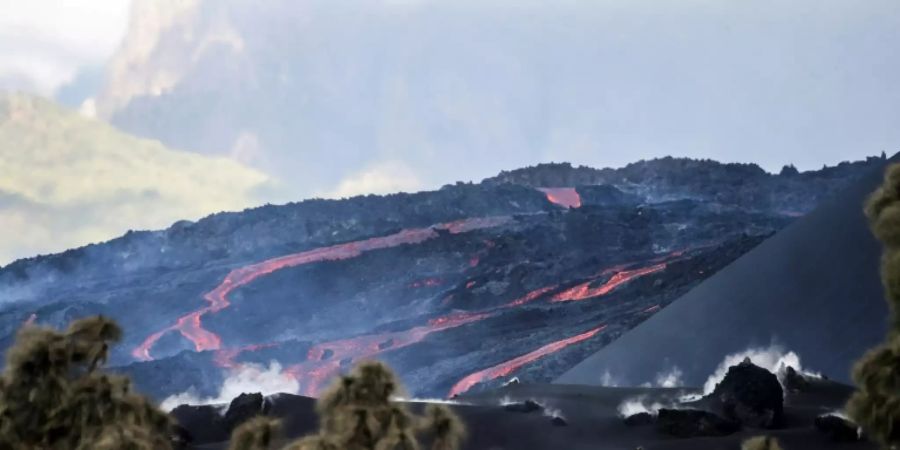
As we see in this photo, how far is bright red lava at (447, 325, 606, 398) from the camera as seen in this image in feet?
235

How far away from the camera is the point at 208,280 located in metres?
98.1

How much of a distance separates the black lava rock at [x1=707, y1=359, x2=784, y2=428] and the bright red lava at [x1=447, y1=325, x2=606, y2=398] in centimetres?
3329

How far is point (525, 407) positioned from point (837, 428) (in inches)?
456

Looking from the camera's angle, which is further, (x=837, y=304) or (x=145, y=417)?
(x=837, y=304)

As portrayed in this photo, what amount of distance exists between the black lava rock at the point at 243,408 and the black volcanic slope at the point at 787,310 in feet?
61.6

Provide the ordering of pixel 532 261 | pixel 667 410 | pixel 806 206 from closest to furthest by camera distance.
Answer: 1. pixel 667 410
2. pixel 532 261
3. pixel 806 206

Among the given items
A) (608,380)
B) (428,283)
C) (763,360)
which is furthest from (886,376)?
(428,283)

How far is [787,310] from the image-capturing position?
51.1m

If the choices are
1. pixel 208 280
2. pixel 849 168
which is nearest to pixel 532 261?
pixel 208 280

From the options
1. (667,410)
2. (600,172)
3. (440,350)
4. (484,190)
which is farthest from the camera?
(600,172)

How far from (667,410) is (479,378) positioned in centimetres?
3662

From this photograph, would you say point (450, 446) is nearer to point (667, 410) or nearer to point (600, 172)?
point (667, 410)

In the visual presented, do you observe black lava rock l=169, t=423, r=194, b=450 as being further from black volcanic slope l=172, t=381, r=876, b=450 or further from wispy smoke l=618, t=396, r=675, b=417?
wispy smoke l=618, t=396, r=675, b=417

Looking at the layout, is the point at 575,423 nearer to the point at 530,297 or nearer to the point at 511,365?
the point at 511,365
